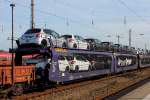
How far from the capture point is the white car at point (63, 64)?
25636 millimetres

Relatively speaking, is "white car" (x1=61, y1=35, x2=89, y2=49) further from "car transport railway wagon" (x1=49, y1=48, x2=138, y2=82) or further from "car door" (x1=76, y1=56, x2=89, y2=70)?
"car door" (x1=76, y1=56, x2=89, y2=70)

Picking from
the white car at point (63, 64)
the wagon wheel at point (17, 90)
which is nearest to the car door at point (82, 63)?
the white car at point (63, 64)

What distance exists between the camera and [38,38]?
24797 mm

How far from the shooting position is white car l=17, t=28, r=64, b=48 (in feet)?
81.1

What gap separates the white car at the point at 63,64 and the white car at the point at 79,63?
23.8 inches

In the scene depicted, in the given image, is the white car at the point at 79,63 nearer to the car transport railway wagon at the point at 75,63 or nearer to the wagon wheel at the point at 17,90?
the car transport railway wagon at the point at 75,63

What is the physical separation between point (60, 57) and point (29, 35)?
2.41m

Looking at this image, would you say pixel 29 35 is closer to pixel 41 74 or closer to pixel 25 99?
pixel 41 74

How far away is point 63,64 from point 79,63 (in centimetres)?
381

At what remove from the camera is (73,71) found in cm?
2845

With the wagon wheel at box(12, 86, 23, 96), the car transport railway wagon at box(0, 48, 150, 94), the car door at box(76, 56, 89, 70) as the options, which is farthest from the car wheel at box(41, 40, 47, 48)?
the car door at box(76, 56, 89, 70)

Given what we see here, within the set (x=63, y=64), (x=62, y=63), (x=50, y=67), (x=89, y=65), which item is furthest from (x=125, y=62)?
(x=50, y=67)

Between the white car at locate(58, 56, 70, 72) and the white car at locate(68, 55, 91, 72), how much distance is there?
60cm

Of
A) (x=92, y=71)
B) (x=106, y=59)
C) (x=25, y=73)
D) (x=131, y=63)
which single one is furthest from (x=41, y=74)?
(x=131, y=63)
